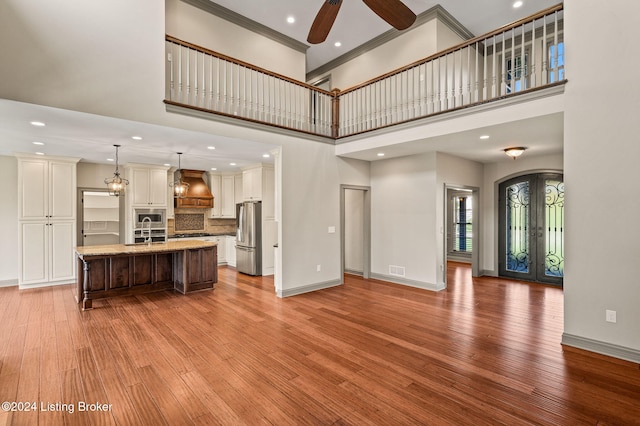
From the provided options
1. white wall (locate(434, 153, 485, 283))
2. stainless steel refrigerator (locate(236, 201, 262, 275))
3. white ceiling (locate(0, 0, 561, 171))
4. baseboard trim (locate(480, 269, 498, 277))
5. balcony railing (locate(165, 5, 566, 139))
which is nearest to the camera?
white ceiling (locate(0, 0, 561, 171))

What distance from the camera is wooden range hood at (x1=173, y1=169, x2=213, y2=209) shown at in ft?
27.5

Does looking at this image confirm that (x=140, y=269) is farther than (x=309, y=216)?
No

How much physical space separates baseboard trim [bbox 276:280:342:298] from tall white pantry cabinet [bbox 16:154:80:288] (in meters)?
4.91

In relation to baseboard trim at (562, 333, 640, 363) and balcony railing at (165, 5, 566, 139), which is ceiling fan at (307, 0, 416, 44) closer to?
balcony railing at (165, 5, 566, 139)

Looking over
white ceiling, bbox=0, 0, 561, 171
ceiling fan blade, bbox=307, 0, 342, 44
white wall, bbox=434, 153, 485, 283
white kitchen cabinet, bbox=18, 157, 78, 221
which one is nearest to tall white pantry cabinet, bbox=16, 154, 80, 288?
white kitchen cabinet, bbox=18, 157, 78, 221

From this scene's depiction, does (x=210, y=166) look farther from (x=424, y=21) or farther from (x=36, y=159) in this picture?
(x=424, y=21)

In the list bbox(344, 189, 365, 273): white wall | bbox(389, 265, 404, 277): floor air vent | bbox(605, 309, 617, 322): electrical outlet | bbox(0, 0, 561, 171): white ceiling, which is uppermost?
bbox(0, 0, 561, 171): white ceiling

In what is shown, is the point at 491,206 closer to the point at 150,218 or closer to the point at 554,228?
the point at 554,228

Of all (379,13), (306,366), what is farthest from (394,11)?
(306,366)

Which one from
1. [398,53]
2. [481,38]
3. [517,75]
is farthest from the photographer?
[398,53]

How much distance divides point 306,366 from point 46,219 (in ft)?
21.9

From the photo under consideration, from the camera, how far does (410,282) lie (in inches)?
245

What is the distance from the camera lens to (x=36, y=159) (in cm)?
629

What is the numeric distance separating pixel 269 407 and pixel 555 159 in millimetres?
7013
